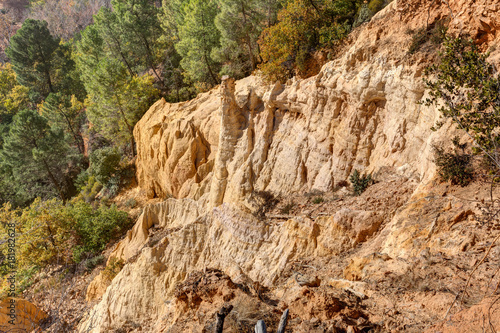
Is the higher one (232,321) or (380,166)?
(380,166)

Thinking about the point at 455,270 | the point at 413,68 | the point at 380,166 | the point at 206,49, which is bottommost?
the point at 455,270

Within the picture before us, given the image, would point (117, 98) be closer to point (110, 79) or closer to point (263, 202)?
point (110, 79)

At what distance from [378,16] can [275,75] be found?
593cm

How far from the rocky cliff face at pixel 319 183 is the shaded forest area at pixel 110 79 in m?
3.73

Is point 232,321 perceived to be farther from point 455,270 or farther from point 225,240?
point 225,240

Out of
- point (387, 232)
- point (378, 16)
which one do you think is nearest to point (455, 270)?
point (387, 232)

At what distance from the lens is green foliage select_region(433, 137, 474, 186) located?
826cm

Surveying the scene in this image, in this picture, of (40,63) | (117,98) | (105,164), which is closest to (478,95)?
(117,98)

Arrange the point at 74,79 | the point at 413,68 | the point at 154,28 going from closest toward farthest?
the point at 413,68 → the point at 154,28 → the point at 74,79

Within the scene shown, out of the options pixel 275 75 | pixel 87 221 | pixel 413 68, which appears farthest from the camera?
pixel 87 221

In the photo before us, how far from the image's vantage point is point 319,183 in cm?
1370

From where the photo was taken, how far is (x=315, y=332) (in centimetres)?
591

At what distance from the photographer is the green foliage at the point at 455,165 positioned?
8.26m

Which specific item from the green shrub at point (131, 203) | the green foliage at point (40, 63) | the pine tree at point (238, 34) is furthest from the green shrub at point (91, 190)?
the green foliage at point (40, 63)
